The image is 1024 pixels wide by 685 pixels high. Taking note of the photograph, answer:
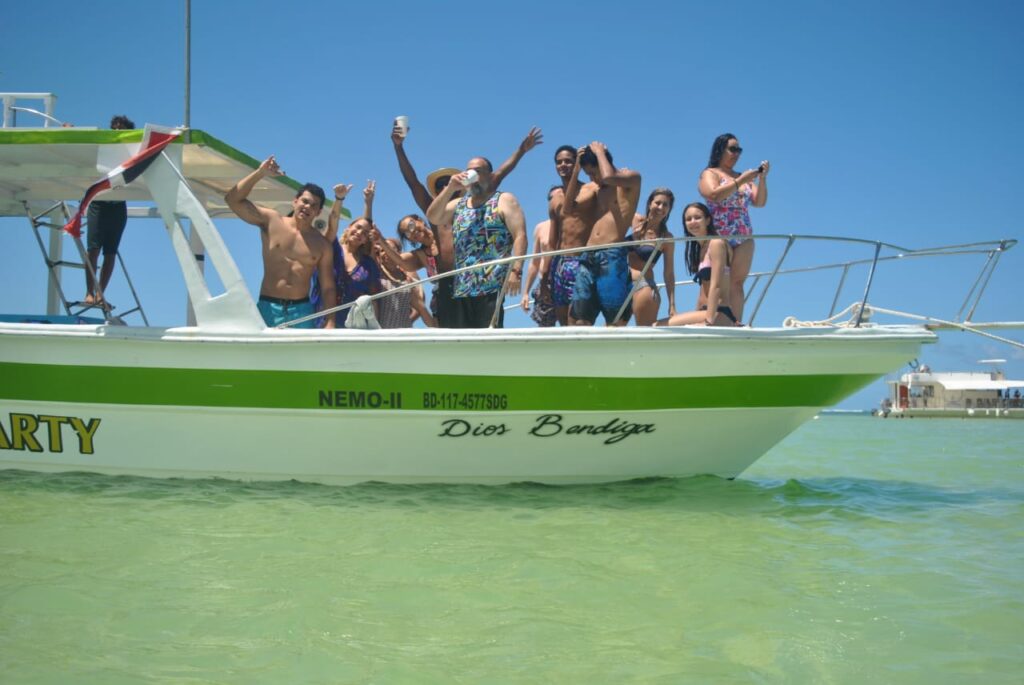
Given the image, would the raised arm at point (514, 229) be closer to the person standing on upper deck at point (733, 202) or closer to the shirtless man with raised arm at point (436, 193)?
the shirtless man with raised arm at point (436, 193)

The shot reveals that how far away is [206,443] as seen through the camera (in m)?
5.77

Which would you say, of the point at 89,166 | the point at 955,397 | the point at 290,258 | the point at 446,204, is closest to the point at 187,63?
the point at 89,166

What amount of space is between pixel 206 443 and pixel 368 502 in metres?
1.33

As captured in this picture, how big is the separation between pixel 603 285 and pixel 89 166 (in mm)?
4207

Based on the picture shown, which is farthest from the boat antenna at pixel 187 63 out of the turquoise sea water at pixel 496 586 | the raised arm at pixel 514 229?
the turquoise sea water at pixel 496 586

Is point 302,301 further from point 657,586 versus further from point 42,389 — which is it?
point 657,586

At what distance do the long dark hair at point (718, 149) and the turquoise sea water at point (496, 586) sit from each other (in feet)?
7.74

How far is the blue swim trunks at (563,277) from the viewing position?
6.07 meters

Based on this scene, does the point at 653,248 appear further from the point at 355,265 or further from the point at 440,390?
the point at 355,265

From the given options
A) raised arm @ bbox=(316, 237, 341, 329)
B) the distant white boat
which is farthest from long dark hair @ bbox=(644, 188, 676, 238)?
the distant white boat

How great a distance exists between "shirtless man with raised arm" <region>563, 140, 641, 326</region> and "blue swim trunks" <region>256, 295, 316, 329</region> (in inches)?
79.0

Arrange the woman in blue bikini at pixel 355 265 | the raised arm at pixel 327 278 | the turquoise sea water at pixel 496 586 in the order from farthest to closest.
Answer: the woman in blue bikini at pixel 355 265 < the raised arm at pixel 327 278 < the turquoise sea water at pixel 496 586

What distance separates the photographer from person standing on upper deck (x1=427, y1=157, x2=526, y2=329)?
20.0 feet

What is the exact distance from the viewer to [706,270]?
18.8 feet
